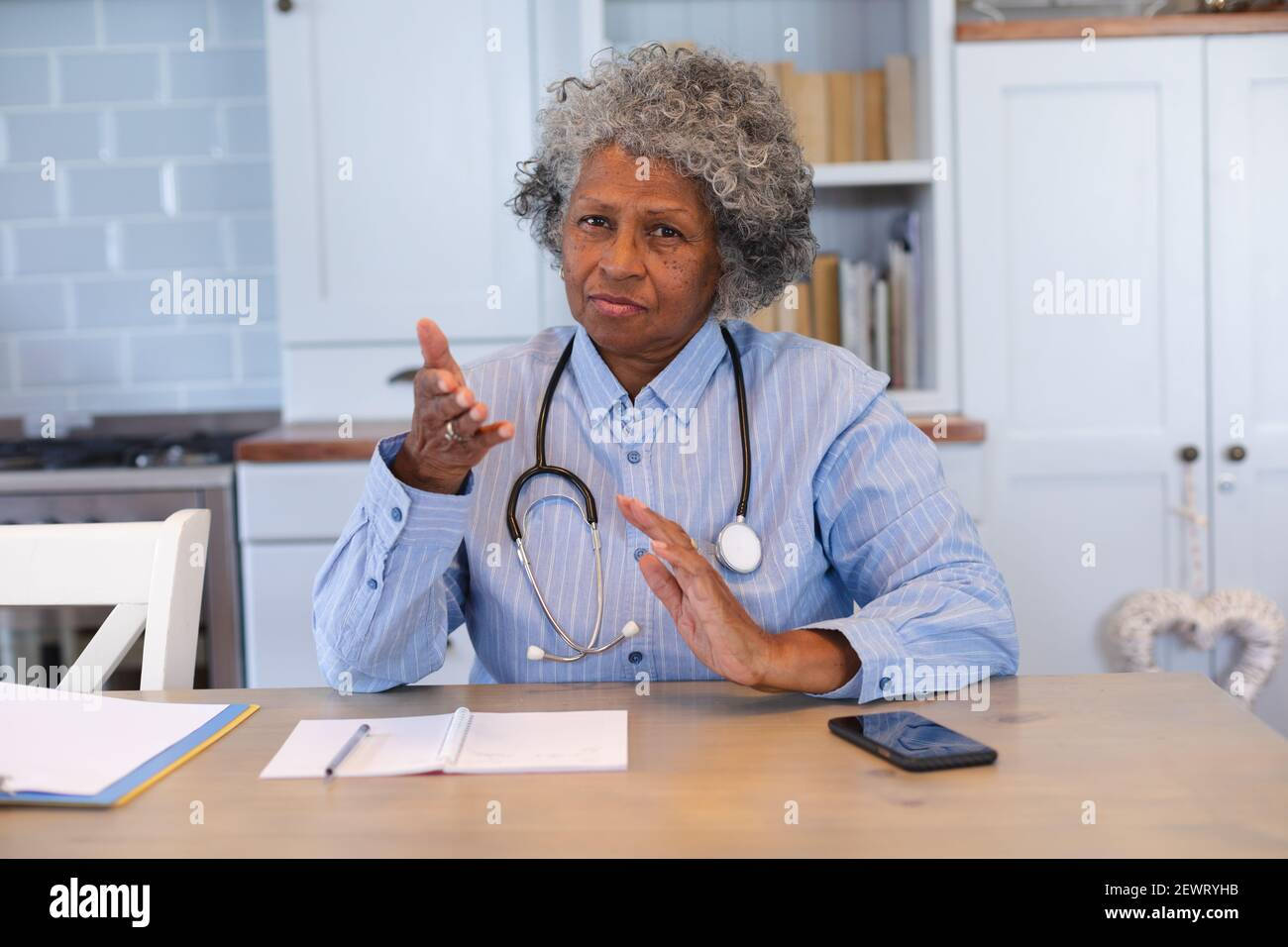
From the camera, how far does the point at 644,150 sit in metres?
1.42

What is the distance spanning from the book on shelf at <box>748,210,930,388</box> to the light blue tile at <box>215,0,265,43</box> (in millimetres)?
1322

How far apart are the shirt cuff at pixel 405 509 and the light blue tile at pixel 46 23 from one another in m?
2.19

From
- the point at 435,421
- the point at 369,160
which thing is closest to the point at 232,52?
the point at 369,160

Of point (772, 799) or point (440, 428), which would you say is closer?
point (772, 799)

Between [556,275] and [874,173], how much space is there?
26.6 inches

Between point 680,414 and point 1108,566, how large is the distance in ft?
4.63

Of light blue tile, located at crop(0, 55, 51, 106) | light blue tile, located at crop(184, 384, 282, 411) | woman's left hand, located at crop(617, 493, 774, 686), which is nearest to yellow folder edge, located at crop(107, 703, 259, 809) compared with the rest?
woman's left hand, located at crop(617, 493, 774, 686)

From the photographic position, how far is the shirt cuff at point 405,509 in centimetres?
120

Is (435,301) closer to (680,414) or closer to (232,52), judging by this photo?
(232,52)

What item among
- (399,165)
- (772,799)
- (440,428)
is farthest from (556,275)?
(772,799)

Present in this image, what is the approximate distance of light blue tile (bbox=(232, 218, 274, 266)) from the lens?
2945 millimetres

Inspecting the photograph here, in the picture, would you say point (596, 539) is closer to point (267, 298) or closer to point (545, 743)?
point (545, 743)

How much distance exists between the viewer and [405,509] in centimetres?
121

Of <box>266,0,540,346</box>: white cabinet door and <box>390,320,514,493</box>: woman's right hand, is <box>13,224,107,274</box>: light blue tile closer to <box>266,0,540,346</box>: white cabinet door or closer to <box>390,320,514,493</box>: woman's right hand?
<box>266,0,540,346</box>: white cabinet door
